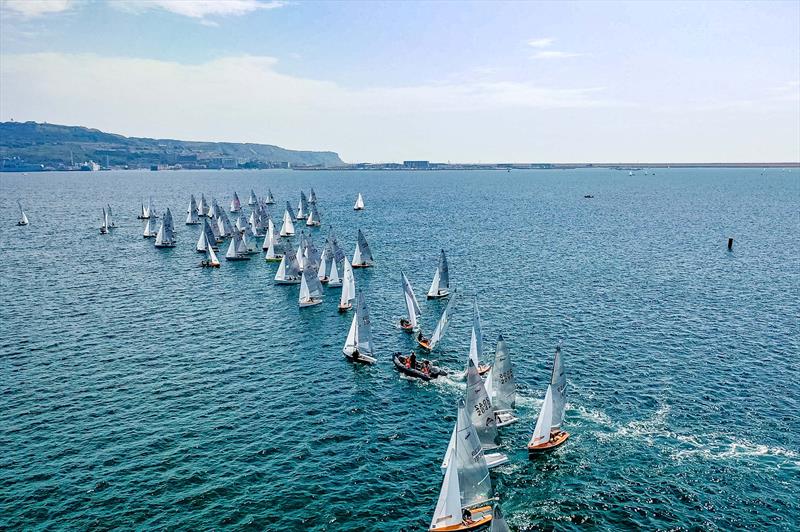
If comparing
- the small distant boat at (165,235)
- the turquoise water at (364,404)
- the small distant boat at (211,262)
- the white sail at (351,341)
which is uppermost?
the small distant boat at (165,235)

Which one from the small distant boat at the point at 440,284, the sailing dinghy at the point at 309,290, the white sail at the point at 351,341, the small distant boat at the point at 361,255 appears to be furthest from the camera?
the small distant boat at the point at 361,255

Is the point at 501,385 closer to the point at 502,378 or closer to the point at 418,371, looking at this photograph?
the point at 502,378

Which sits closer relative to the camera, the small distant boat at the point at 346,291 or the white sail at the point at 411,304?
the white sail at the point at 411,304

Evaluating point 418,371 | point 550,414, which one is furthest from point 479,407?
point 418,371

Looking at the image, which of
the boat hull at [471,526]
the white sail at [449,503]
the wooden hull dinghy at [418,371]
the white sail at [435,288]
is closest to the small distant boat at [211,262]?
the white sail at [435,288]

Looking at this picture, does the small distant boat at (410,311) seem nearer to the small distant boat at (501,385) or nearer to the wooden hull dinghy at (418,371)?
the wooden hull dinghy at (418,371)

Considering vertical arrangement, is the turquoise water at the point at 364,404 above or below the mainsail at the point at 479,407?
below

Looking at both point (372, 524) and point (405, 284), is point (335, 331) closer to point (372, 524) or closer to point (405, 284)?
point (405, 284)

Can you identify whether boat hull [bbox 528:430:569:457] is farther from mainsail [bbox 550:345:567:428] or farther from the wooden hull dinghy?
the wooden hull dinghy
